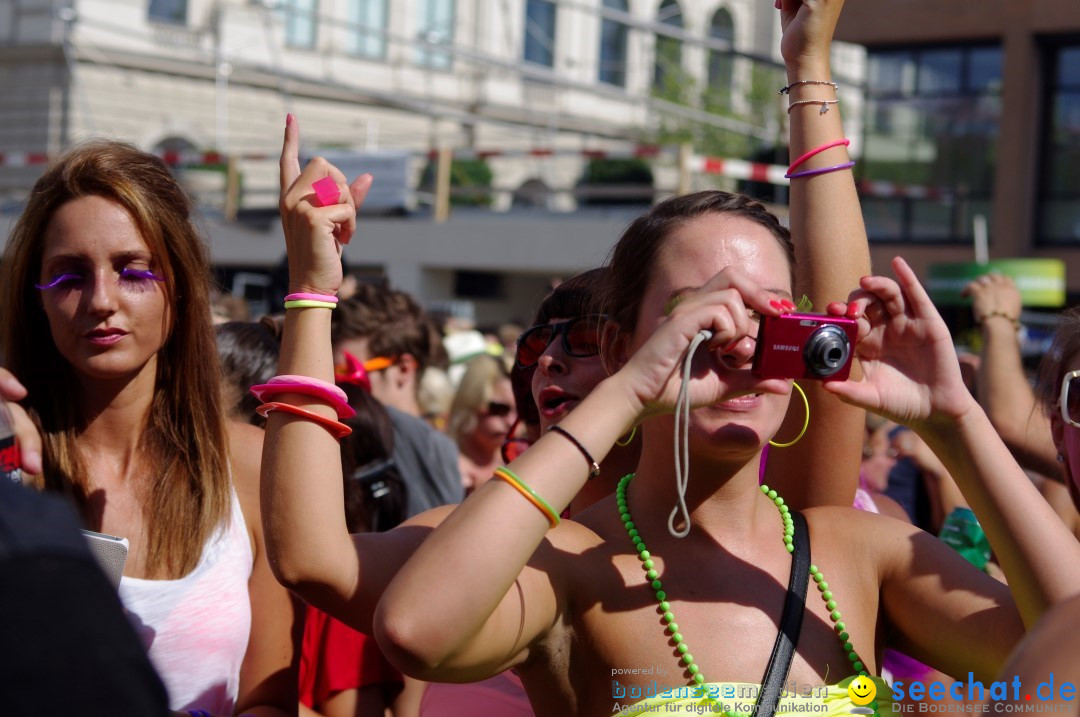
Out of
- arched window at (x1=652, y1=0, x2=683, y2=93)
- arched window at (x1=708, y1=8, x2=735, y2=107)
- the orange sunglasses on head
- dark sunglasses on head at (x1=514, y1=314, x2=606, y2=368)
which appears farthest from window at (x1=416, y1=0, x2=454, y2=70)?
dark sunglasses on head at (x1=514, y1=314, x2=606, y2=368)

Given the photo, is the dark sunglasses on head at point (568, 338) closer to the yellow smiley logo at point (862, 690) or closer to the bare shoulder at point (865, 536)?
the bare shoulder at point (865, 536)

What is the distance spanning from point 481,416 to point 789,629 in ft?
12.8

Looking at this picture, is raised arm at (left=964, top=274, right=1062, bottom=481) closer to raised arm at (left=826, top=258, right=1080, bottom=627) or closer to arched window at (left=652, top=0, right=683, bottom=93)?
raised arm at (left=826, top=258, right=1080, bottom=627)

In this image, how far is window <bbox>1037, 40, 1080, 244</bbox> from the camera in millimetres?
16922

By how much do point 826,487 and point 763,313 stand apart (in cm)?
63

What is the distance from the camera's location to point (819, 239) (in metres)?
2.18

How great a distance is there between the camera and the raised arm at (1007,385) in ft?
10.2

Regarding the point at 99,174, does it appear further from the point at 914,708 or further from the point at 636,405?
the point at 914,708

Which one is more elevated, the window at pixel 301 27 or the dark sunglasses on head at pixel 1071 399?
the window at pixel 301 27

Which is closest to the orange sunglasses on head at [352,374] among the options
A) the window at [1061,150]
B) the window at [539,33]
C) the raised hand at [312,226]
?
the raised hand at [312,226]

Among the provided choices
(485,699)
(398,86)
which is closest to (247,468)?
(485,699)

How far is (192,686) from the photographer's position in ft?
7.88

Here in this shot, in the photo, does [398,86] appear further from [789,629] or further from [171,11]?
[789,629]

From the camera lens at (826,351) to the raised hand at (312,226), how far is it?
2.51 feet
